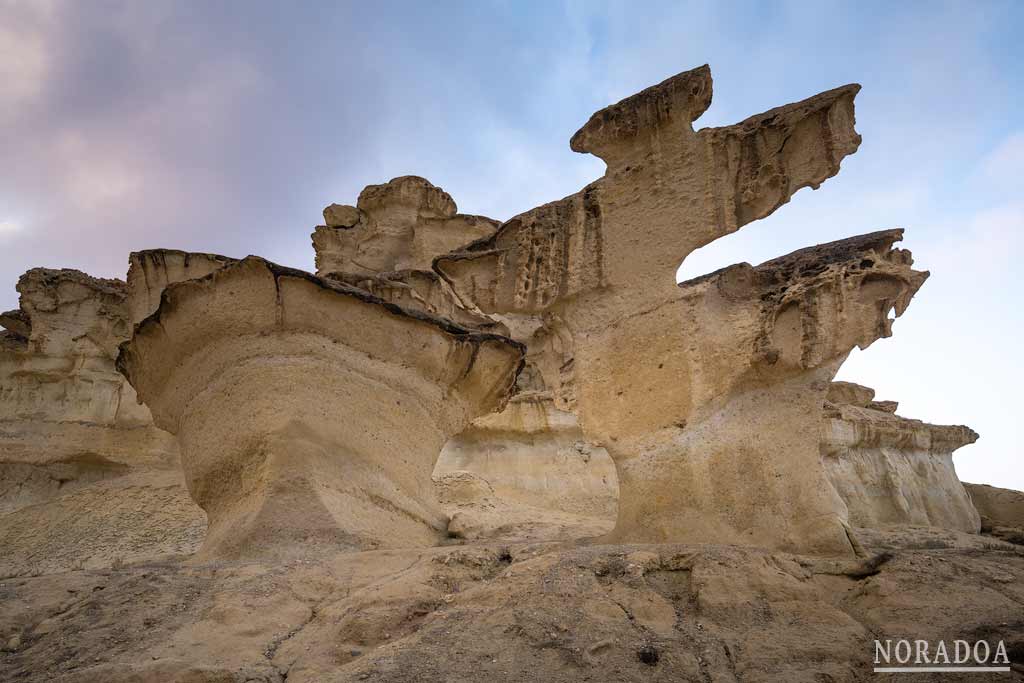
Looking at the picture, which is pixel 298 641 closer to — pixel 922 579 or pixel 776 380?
pixel 922 579

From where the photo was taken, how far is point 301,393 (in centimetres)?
435

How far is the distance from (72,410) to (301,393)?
9.67 m

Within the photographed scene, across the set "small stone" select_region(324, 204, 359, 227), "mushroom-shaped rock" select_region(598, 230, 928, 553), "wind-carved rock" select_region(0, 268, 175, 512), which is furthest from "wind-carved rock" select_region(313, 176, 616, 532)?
"small stone" select_region(324, 204, 359, 227)

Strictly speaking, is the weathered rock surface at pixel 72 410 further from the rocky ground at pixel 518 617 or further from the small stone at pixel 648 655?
the small stone at pixel 648 655

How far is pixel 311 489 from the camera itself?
154 inches

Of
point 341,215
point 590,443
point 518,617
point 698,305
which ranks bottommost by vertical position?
point 518,617

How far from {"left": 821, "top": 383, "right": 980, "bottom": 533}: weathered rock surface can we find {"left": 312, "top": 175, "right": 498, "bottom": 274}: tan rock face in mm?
10041

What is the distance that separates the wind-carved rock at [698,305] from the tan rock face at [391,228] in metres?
11.8

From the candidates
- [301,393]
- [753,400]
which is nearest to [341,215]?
[301,393]

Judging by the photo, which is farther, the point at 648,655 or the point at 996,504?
the point at 996,504

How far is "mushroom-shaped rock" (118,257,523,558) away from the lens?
A: 13.5 ft

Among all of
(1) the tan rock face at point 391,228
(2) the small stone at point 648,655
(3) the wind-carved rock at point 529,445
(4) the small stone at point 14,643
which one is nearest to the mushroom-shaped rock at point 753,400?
(2) the small stone at point 648,655

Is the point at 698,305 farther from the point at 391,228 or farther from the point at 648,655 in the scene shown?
the point at 391,228

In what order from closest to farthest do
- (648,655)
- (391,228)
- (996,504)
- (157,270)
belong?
(648,655)
(157,270)
(996,504)
(391,228)
